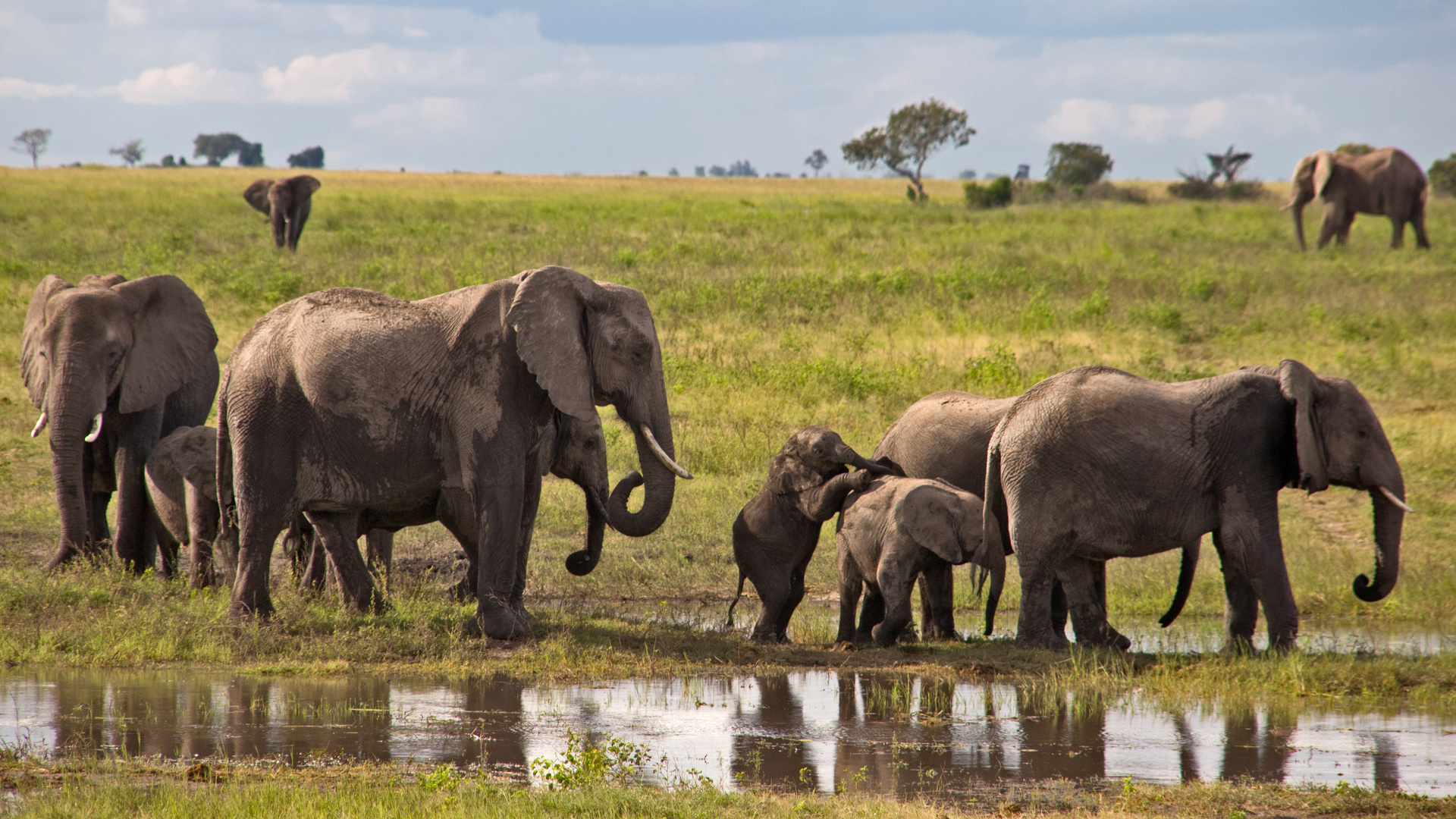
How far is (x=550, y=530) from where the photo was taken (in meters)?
14.5

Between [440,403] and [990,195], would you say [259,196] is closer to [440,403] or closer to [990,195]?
[990,195]

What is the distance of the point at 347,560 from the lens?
A: 1044 cm

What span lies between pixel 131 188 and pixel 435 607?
37177mm

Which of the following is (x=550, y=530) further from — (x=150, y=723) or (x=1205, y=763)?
(x=1205, y=763)

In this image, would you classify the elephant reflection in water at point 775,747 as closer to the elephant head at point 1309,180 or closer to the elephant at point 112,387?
the elephant at point 112,387

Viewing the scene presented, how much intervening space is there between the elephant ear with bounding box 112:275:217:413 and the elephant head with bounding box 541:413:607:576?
12.8 feet

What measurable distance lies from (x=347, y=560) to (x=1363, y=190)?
31.7 m

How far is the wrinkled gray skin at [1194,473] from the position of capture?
32.6 ft

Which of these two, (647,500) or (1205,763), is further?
(647,500)

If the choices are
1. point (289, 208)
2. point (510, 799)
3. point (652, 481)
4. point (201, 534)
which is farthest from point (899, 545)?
point (289, 208)

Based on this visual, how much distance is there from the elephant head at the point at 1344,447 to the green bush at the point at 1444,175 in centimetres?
5740

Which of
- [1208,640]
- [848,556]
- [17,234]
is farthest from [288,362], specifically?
[17,234]

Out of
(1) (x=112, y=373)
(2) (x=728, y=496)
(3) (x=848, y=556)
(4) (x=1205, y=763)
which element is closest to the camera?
(4) (x=1205, y=763)

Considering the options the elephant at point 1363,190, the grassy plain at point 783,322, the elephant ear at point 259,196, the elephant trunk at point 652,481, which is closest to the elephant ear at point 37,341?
the grassy plain at point 783,322
